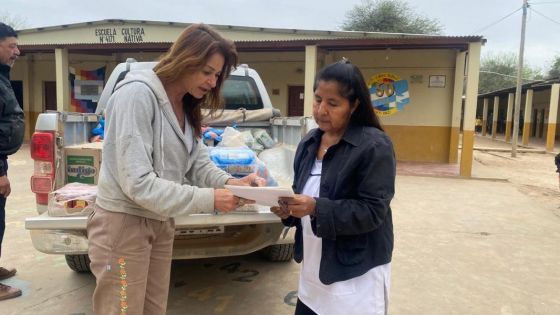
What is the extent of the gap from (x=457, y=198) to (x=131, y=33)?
12411 millimetres

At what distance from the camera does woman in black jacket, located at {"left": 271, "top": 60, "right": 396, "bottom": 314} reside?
1.65m

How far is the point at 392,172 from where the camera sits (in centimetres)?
169

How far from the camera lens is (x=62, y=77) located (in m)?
13.8

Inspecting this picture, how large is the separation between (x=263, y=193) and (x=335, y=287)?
47 cm

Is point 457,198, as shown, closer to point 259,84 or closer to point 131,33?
point 259,84

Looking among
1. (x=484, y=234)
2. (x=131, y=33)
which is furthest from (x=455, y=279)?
(x=131, y=33)

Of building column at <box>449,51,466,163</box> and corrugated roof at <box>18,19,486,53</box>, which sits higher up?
corrugated roof at <box>18,19,486,53</box>

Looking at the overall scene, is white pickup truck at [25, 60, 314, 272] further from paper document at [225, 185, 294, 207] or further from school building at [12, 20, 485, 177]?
Result: school building at [12, 20, 485, 177]

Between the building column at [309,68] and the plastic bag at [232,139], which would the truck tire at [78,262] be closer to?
the plastic bag at [232,139]

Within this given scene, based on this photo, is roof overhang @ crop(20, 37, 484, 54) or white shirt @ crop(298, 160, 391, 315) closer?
white shirt @ crop(298, 160, 391, 315)

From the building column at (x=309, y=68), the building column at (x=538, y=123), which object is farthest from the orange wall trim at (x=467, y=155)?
the building column at (x=538, y=123)

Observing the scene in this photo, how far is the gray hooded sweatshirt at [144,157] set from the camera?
1.57 metres

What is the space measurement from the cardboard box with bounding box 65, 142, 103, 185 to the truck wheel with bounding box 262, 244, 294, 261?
1706mm

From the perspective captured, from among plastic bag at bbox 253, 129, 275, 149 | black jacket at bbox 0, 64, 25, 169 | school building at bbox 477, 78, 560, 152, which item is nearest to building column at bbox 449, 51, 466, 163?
school building at bbox 477, 78, 560, 152
